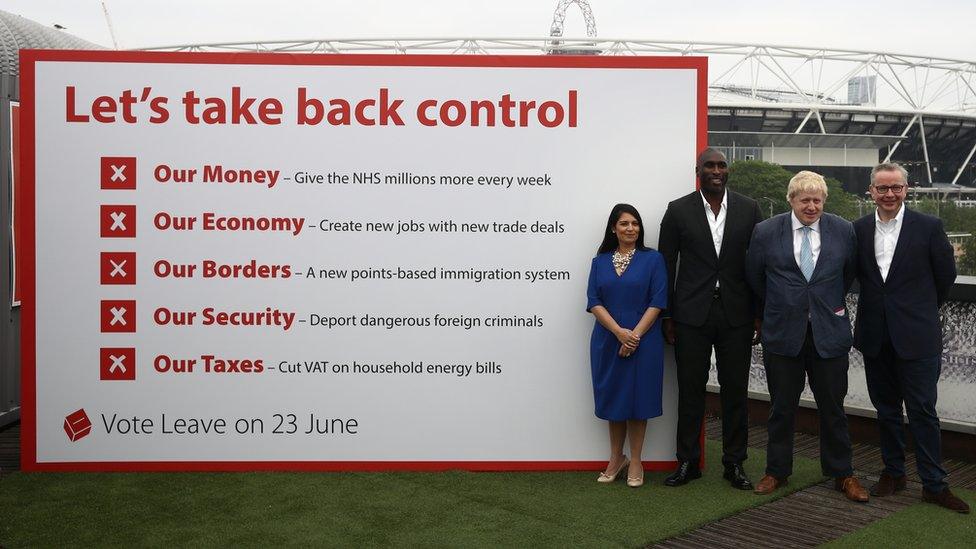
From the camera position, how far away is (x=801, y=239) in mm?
4660

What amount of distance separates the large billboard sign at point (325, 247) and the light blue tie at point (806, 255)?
707 millimetres

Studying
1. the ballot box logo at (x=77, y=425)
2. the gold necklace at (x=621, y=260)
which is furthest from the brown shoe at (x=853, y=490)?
the ballot box logo at (x=77, y=425)

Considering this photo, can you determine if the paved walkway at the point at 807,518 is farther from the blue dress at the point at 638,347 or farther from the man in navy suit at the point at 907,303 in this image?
the blue dress at the point at 638,347

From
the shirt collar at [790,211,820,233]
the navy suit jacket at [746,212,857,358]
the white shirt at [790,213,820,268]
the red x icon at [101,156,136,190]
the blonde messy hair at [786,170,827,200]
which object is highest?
the red x icon at [101,156,136,190]

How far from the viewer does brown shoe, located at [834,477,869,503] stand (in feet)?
15.1

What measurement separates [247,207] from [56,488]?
69.5 inches

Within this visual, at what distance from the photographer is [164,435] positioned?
503cm

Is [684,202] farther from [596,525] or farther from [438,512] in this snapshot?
[438,512]

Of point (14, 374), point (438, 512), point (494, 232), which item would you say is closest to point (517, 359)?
point (494, 232)

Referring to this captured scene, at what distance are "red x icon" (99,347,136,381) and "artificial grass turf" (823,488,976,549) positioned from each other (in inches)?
144

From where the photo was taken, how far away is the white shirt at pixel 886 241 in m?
4.55

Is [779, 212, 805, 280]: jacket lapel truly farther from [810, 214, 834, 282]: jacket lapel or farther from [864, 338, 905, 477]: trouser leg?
[864, 338, 905, 477]: trouser leg

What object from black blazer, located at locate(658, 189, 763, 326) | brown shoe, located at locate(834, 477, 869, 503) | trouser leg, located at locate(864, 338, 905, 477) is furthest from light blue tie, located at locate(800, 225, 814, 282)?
brown shoe, located at locate(834, 477, 869, 503)

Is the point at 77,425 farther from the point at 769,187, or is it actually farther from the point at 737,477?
the point at 769,187
